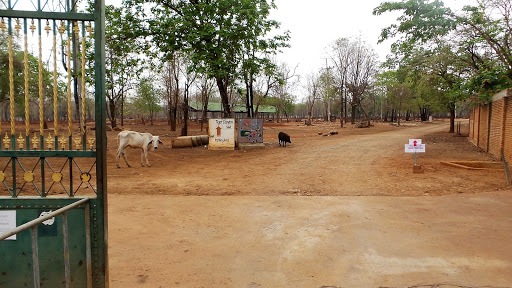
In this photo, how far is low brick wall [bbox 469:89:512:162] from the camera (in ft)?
37.7

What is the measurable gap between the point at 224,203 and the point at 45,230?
3854mm

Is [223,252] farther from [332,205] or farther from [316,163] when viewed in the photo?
[316,163]

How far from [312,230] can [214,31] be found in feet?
39.9

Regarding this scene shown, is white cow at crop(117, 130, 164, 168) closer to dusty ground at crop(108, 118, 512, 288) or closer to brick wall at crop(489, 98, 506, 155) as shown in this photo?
dusty ground at crop(108, 118, 512, 288)

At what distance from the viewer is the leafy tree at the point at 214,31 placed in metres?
15.7

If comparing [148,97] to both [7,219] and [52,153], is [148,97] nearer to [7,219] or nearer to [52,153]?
[7,219]

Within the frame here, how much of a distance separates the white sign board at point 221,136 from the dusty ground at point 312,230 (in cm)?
753

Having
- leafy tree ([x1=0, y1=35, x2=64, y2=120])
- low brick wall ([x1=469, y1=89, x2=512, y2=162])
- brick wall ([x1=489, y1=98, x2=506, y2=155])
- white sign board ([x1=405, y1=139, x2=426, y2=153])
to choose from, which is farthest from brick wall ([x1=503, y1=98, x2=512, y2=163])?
leafy tree ([x1=0, y1=35, x2=64, y2=120])

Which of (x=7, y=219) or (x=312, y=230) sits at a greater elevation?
(x=7, y=219)

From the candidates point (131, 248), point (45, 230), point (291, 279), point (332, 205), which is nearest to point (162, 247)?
point (131, 248)

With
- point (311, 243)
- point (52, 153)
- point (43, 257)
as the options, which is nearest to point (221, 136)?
point (311, 243)

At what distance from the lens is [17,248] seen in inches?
130

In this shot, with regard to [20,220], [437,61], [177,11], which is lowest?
[20,220]

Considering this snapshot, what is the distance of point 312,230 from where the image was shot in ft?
17.0
